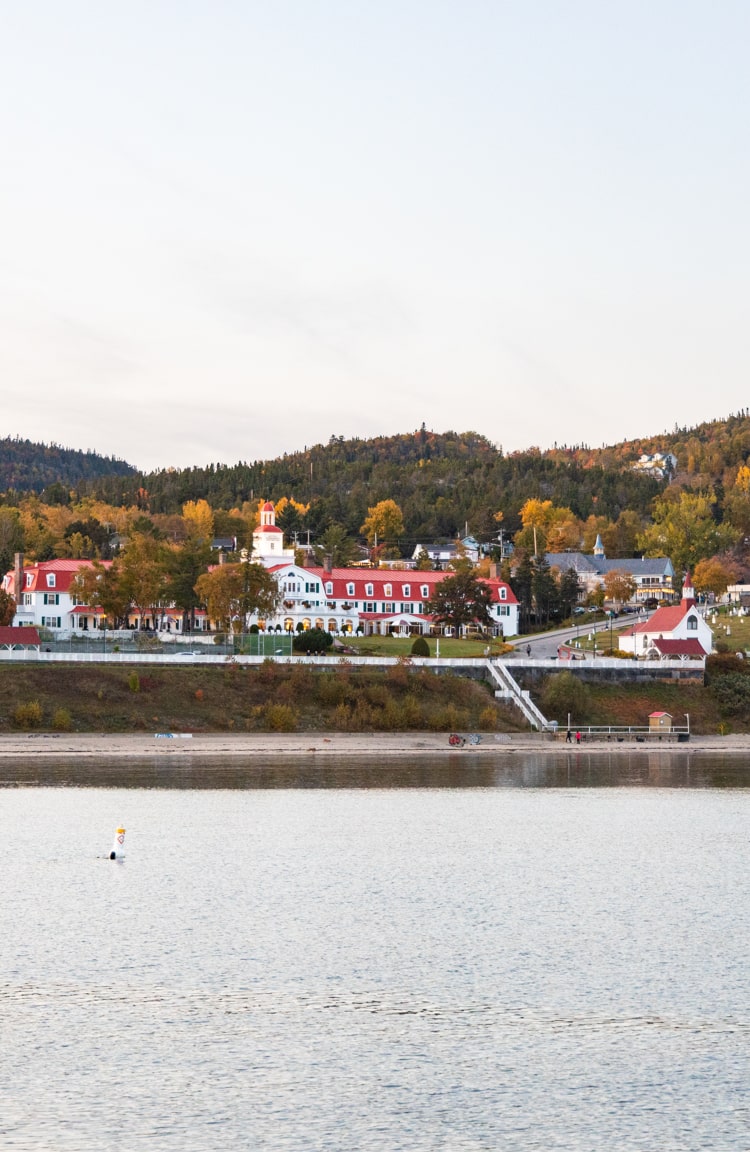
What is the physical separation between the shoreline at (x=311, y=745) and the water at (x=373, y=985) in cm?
2526

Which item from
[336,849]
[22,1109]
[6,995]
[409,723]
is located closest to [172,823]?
[336,849]

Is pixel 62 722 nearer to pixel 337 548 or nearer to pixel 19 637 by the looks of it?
pixel 19 637

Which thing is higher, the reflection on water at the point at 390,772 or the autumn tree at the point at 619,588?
the autumn tree at the point at 619,588

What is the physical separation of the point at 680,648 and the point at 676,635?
10.1ft

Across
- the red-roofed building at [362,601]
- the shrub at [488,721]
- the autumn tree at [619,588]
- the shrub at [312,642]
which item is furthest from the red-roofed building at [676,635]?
the autumn tree at [619,588]

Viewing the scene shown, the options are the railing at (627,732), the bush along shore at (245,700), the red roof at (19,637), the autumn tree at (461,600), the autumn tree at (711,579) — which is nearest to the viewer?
the bush along shore at (245,700)

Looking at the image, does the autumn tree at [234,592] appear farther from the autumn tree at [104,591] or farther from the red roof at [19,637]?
the red roof at [19,637]

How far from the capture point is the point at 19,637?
96.5 metres

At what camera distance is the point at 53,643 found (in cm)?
9638

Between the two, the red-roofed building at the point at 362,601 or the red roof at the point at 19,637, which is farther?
the red-roofed building at the point at 362,601

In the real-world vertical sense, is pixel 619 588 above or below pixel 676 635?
above

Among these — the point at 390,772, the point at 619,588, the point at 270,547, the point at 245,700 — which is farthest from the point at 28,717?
the point at 619,588

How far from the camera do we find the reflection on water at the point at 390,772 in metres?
61.9

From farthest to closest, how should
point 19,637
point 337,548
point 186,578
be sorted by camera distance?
point 337,548 < point 186,578 < point 19,637
